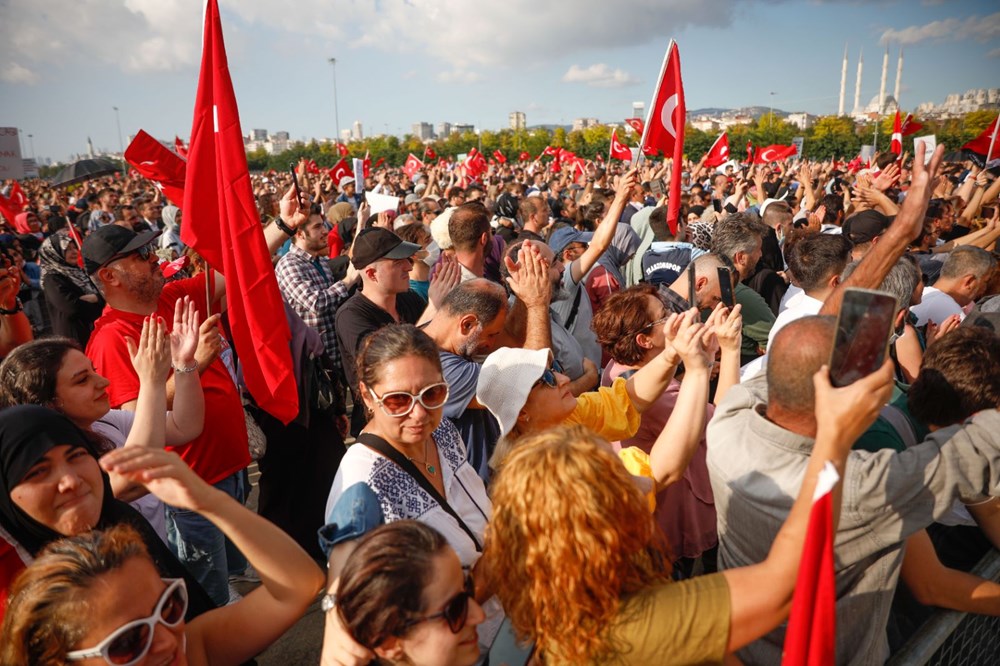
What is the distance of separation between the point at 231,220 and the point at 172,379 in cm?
79

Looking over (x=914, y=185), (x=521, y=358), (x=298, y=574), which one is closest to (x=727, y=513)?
(x=521, y=358)

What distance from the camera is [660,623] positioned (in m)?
1.44

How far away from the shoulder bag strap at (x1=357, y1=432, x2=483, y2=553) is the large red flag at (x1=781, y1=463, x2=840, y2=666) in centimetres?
98

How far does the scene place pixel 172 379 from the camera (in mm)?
2885

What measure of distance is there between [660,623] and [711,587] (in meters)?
0.15

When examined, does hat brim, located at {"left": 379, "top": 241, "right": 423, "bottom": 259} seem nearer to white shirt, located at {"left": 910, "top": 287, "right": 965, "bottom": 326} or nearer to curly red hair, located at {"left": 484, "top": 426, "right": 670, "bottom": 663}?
curly red hair, located at {"left": 484, "top": 426, "right": 670, "bottom": 663}

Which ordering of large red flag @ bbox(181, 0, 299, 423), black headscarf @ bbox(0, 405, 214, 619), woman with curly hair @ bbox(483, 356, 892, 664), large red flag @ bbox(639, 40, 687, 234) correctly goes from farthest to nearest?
1. large red flag @ bbox(639, 40, 687, 234)
2. large red flag @ bbox(181, 0, 299, 423)
3. black headscarf @ bbox(0, 405, 214, 619)
4. woman with curly hair @ bbox(483, 356, 892, 664)

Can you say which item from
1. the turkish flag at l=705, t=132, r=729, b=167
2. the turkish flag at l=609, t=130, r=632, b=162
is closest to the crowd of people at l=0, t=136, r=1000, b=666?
the turkish flag at l=705, t=132, r=729, b=167

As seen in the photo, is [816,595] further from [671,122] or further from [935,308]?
[671,122]

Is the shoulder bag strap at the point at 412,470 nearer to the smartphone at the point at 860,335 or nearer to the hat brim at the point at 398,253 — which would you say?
the smartphone at the point at 860,335

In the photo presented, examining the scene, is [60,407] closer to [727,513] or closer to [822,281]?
[727,513]

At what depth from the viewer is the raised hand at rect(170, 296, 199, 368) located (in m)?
2.66

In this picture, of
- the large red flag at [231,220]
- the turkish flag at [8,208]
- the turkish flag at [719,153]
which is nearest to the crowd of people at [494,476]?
the large red flag at [231,220]

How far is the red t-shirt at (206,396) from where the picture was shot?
2.87 metres
